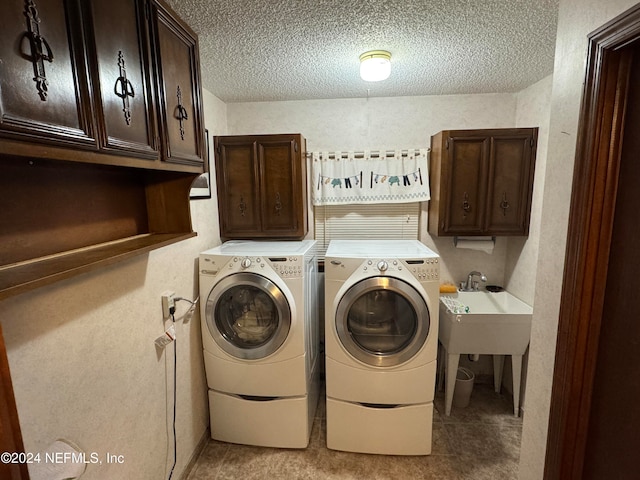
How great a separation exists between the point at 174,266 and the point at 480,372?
266 cm

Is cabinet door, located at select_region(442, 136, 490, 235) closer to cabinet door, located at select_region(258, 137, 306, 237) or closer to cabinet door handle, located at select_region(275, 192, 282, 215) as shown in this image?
cabinet door, located at select_region(258, 137, 306, 237)

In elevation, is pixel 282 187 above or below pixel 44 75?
below

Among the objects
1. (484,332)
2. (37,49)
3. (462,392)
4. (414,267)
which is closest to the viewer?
(37,49)

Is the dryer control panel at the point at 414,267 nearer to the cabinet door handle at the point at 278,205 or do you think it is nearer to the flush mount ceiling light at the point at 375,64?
the cabinet door handle at the point at 278,205

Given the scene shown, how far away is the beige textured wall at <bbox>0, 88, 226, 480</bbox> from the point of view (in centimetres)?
98

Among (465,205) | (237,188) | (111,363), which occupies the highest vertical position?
(237,188)

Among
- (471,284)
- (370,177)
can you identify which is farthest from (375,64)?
(471,284)

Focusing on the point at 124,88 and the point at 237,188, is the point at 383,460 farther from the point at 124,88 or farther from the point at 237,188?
the point at 124,88

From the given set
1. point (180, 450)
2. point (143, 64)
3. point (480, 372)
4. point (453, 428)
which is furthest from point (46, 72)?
point (480, 372)

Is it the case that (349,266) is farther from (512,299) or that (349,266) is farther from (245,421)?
(512,299)

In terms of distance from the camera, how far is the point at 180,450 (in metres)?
1.85

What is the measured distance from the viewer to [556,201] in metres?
1.08

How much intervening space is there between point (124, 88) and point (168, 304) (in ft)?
3.67

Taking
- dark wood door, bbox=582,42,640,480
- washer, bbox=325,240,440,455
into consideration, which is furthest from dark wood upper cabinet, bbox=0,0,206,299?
dark wood door, bbox=582,42,640,480
